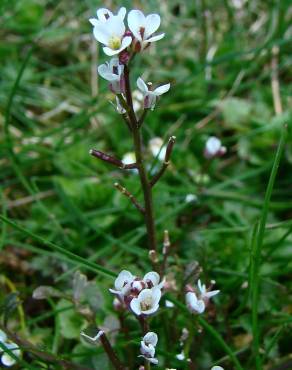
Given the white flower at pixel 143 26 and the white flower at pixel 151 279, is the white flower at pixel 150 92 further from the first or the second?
the white flower at pixel 151 279

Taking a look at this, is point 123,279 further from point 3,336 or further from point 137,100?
point 137,100

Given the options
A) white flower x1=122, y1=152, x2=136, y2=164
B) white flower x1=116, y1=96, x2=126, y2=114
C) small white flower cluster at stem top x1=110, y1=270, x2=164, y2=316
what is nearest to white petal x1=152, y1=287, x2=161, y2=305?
small white flower cluster at stem top x1=110, y1=270, x2=164, y2=316

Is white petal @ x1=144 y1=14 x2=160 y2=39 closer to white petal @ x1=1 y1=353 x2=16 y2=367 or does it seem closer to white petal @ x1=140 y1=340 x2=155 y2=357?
white petal @ x1=140 y1=340 x2=155 y2=357

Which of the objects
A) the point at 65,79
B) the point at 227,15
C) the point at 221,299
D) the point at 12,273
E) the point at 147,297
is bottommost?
the point at 147,297

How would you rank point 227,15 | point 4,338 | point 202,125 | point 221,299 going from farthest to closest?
point 227,15 → point 202,125 → point 221,299 → point 4,338

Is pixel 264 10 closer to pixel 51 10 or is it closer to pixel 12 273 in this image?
pixel 51 10

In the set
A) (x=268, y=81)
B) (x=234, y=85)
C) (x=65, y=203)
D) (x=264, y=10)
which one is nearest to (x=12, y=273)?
(x=65, y=203)
